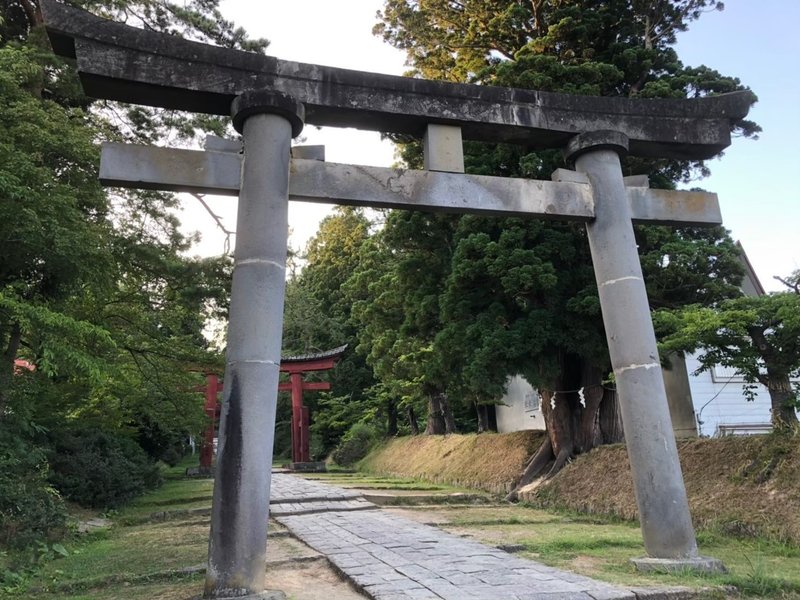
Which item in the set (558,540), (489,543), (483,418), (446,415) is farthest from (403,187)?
(446,415)

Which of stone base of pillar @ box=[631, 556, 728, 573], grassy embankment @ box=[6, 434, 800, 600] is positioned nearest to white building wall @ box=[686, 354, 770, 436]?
grassy embankment @ box=[6, 434, 800, 600]

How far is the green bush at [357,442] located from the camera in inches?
1041

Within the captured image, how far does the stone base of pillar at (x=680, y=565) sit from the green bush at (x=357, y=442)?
21732 millimetres

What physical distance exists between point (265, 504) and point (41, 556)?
14.0 ft

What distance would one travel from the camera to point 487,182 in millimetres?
6074

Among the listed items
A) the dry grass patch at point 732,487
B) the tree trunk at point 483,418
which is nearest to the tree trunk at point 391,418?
the tree trunk at point 483,418

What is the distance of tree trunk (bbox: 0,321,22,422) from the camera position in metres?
7.30

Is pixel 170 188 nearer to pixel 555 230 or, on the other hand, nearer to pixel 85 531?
pixel 85 531

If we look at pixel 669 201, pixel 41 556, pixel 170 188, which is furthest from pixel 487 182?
pixel 41 556

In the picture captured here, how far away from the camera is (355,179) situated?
571cm

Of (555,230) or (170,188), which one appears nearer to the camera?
(170,188)

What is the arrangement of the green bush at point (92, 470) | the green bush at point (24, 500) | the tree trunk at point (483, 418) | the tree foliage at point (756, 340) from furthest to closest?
the tree trunk at point (483, 418) → the green bush at point (92, 470) → the green bush at point (24, 500) → the tree foliage at point (756, 340)

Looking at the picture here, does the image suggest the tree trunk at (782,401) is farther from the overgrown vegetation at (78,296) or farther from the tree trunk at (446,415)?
the tree trunk at (446,415)

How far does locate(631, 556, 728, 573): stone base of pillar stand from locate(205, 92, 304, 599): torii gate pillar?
10.4 feet
